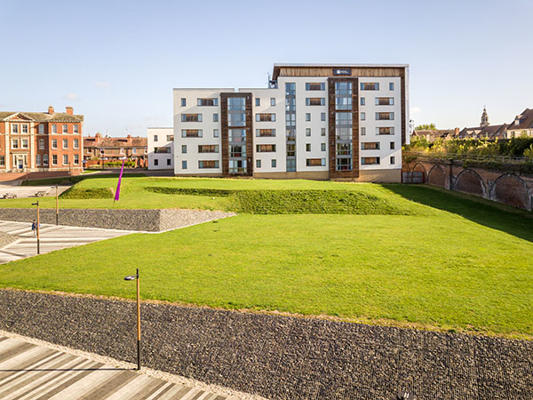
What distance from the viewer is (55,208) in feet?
119

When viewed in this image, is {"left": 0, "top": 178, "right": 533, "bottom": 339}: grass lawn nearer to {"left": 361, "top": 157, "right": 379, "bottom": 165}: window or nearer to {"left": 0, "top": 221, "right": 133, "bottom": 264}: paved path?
{"left": 0, "top": 221, "right": 133, "bottom": 264}: paved path

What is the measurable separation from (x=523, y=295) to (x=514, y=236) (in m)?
14.5

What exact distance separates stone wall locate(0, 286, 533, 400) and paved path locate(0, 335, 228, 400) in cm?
70

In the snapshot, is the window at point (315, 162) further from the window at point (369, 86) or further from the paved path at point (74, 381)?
the paved path at point (74, 381)

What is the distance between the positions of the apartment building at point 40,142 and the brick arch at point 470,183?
209 ft

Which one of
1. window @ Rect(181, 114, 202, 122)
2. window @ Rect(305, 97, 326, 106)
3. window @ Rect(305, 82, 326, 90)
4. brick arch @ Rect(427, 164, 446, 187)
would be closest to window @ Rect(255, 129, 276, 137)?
window @ Rect(305, 97, 326, 106)

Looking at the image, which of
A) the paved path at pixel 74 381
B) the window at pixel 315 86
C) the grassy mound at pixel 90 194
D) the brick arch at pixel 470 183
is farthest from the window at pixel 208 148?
the paved path at pixel 74 381

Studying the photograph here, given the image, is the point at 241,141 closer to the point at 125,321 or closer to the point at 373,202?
the point at 373,202

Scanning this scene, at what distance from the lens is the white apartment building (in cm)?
8281

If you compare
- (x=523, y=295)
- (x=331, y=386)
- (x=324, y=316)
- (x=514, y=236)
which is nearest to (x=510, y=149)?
(x=514, y=236)

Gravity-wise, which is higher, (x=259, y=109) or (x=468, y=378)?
(x=259, y=109)

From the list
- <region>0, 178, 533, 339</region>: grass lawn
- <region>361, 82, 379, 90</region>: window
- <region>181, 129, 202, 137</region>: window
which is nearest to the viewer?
<region>0, 178, 533, 339</region>: grass lawn

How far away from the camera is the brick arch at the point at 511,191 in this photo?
39969mm

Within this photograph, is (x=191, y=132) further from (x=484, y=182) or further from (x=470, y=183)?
(x=484, y=182)
